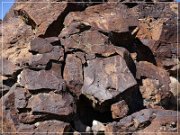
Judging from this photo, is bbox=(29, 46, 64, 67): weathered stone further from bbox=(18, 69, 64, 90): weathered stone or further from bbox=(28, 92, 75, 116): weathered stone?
bbox=(28, 92, 75, 116): weathered stone

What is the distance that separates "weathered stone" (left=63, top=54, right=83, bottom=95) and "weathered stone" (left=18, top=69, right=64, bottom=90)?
1.13 feet

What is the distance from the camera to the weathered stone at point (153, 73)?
1065 cm

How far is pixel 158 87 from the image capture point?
1056 cm

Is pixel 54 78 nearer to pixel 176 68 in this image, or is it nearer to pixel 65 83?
pixel 65 83

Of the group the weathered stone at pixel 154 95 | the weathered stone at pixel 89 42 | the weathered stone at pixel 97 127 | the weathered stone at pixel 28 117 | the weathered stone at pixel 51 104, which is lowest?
the weathered stone at pixel 97 127

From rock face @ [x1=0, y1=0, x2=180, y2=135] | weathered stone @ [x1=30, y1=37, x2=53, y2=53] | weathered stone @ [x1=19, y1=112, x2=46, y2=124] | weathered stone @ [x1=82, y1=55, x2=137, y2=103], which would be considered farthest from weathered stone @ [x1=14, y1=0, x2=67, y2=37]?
weathered stone @ [x1=19, y1=112, x2=46, y2=124]

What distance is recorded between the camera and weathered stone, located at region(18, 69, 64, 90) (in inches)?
380

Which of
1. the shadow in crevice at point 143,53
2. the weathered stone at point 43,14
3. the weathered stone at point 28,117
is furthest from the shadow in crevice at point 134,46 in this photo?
the weathered stone at point 28,117

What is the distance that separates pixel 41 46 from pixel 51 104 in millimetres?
1680

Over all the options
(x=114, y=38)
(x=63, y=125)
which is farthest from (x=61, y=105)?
(x=114, y=38)

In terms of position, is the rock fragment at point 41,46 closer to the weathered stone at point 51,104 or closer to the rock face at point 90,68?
the rock face at point 90,68

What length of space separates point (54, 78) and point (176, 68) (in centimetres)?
331

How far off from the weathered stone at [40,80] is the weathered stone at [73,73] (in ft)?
1.13

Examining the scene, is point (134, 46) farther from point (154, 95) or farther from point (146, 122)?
point (146, 122)
